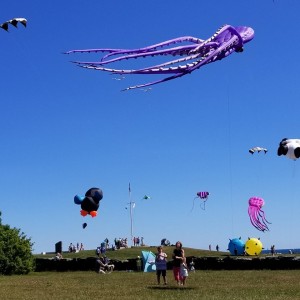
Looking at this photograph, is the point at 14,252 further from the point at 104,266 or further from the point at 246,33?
the point at 246,33

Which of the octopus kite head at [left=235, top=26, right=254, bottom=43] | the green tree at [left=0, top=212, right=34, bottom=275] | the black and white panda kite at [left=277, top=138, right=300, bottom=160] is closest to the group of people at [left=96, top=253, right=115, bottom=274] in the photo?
the green tree at [left=0, top=212, right=34, bottom=275]

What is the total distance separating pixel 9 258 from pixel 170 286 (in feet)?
67.3

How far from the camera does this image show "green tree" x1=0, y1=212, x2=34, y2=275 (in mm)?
40375

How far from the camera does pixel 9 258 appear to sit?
133 feet

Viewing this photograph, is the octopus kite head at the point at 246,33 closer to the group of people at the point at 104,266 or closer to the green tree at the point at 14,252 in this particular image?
the group of people at the point at 104,266

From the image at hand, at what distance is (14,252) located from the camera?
41031 millimetres

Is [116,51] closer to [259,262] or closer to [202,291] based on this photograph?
[202,291]

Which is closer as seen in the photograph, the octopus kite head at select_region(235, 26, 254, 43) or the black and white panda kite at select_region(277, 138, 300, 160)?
the octopus kite head at select_region(235, 26, 254, 43)

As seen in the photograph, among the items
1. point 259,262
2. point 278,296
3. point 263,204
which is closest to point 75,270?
point 259,262

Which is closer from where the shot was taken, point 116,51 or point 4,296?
point 4,296

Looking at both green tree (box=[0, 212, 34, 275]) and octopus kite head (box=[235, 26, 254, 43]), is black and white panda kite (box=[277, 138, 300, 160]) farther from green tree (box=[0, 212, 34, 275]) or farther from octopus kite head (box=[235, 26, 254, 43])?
green tree (box=[0, 212, 34, 275])

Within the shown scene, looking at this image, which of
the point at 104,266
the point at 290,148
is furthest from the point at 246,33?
the point at 104,266

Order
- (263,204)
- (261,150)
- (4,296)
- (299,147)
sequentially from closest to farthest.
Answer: (4,296)
(299,147)
(261,150)
(263,204)

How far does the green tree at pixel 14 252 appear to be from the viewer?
4038cm
